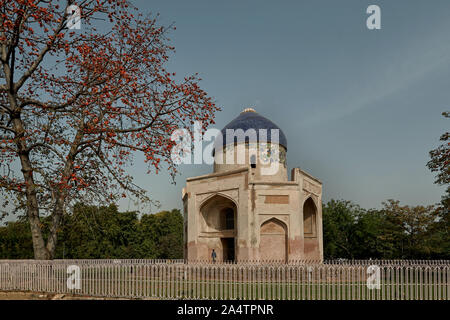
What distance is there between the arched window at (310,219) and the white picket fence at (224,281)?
12.2 m

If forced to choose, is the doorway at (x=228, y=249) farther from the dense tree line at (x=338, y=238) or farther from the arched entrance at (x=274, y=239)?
the dense tree line at (x=338, y=238)

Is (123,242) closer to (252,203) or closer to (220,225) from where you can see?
(220,225)

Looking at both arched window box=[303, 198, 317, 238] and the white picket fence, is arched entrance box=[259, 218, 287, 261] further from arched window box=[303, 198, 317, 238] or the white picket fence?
→ the white picket fence

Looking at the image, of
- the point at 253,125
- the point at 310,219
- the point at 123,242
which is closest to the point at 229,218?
the point at 310,219

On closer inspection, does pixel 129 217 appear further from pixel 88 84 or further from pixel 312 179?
pixel 88 84

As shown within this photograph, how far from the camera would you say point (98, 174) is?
10664 mm

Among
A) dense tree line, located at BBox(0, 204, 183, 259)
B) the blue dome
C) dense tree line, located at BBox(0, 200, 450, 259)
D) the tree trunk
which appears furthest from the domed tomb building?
dense tree line, located at BBox(0, 204, 183, 259)

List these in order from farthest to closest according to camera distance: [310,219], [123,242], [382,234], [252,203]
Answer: [123,242], [382,234], [310,219], [252,203]

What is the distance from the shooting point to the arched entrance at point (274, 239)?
64.8 feet

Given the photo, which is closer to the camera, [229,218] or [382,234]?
[229,218]

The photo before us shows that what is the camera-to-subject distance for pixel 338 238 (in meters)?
35.8

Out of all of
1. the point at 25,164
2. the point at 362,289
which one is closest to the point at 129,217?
the point at 25,164

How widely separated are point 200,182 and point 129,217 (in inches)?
938

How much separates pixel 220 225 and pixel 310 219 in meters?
5.69
